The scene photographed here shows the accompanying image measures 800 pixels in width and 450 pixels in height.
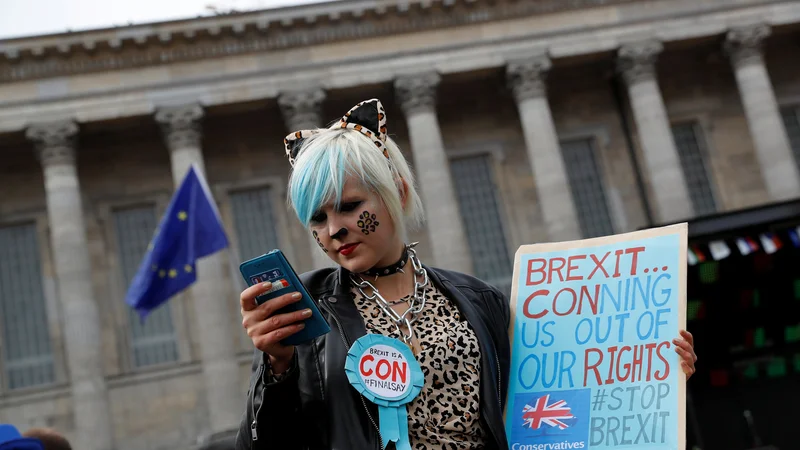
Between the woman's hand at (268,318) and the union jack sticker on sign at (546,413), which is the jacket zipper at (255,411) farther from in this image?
the union jack sticker on sign at (546,413)

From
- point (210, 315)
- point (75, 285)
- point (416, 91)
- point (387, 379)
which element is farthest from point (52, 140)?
point (387, 379)

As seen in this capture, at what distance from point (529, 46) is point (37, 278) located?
1528cm

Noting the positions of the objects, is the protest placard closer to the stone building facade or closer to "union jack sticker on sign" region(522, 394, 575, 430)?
"union jack sticker on sign" region(522, 394, 575, 430)

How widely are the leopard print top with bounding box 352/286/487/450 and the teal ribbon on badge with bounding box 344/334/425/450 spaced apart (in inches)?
2.7

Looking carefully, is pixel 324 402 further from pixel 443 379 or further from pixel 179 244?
pixel 179 244

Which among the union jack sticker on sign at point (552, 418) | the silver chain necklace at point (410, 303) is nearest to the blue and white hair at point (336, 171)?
the silver chain necklace at point (410, 303)

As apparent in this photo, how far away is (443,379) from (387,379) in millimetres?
228

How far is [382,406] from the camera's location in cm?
261

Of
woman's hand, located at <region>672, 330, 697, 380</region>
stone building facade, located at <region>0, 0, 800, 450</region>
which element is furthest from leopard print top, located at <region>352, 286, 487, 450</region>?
stone building facade, located at <region>0, 0, 800, 450</region>

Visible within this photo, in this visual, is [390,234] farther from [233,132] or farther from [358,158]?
[233,132]

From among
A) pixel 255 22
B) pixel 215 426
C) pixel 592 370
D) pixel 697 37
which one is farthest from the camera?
pixel 697 37

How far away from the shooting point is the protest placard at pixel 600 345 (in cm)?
300

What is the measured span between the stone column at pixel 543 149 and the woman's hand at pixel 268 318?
21.5 meters

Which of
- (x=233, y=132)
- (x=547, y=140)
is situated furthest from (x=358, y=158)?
(x=233, y=132)
